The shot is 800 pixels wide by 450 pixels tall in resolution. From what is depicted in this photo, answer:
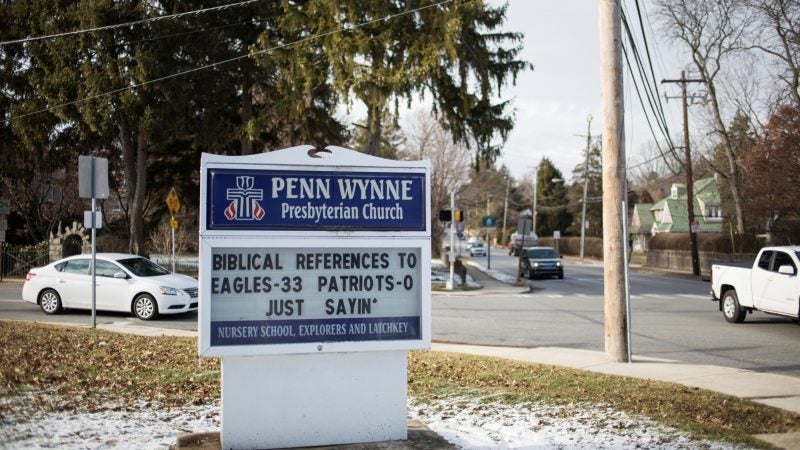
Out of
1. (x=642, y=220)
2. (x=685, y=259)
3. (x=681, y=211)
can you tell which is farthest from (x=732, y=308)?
(x=642, y=220)

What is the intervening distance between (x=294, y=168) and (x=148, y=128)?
2561cm

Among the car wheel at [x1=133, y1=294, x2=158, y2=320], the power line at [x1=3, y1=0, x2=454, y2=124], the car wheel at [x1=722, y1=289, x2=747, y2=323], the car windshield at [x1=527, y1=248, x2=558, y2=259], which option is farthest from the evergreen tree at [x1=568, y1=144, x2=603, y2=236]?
the car wheel at [x1=133, y1=294, x2=158, y2=320]

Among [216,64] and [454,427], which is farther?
[216,64]

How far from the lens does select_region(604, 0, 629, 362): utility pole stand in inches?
417

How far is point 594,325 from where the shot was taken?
16422mm

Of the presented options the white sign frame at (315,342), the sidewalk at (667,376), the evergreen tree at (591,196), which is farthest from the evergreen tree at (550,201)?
the white sign frame at (315,342)

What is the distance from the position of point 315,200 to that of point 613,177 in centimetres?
630

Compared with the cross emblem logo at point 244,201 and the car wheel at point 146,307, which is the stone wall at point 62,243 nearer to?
the car wheel at point 146,307

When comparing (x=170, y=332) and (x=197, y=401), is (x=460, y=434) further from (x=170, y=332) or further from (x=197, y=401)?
(x=170, y=332)

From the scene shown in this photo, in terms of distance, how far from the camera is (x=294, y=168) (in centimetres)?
571

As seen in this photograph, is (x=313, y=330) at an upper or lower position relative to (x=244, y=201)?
lower

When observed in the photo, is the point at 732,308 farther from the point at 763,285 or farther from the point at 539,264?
the point at 539,264

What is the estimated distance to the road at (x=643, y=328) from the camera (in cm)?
1212

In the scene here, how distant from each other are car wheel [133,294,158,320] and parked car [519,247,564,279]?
22.0 meters
